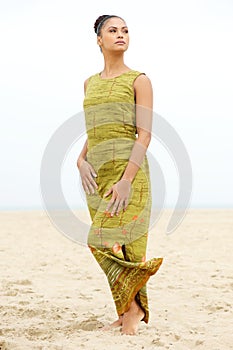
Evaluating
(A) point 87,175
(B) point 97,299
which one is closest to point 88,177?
(A) point 87,175

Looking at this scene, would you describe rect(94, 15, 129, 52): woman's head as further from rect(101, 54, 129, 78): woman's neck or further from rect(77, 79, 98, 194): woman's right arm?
rect(77, 79, 98, 194): woman's right arm

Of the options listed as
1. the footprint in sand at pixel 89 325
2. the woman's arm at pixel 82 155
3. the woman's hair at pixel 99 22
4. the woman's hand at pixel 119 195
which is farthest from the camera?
the footprint in sand at pixel 89 325

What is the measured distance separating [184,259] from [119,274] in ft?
12.6

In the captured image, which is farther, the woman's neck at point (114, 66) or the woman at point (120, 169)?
the woman's neck at point (114, 66)

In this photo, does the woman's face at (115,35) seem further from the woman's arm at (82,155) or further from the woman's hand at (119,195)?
the woman's hand at (119,195)

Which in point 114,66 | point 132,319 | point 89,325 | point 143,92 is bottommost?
point 89,325

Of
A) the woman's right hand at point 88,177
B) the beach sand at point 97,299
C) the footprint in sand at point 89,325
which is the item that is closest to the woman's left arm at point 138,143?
the woman's right hand at point 88,177

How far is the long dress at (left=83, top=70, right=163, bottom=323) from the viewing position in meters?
2.94

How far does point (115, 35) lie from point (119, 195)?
861mm

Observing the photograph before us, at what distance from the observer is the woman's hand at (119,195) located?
288 cm

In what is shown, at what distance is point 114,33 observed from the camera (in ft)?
9.73

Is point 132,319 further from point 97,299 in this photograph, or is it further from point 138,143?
point 97,299

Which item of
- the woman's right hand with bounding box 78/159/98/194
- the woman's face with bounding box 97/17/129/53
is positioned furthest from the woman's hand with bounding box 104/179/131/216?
the woman's face with bounding box 97/17/129/53

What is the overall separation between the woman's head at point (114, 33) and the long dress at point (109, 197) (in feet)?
0.52
